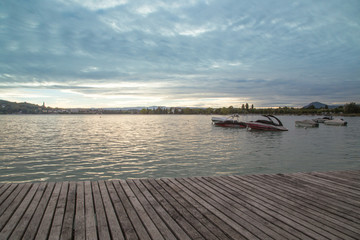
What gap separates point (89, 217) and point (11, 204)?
1.92 m

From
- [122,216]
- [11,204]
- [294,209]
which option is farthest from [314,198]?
[11,204]

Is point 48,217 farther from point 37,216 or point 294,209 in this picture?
point 294,209

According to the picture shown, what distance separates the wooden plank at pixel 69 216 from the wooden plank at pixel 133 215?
3.13 ft

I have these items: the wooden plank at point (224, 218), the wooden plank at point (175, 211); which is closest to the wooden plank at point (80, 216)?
the wooden plank at point (175, 211)

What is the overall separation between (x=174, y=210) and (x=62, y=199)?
249 cm

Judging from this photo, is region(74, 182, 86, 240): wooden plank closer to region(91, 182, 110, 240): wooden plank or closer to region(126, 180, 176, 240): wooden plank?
region(91, 182, 110, 240): wooden plank

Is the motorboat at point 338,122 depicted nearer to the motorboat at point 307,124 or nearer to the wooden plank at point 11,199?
the motorboat at point 307,124

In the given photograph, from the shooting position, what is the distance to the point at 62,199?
4.91 metres

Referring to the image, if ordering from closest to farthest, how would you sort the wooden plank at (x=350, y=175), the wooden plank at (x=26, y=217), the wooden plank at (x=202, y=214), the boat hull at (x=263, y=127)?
the wooden plank at (x=26, y=217), the wooden plank at (x=202, y=214), the wooden plank at (x=350, y=175), the boat hull at (x=263, y=127)

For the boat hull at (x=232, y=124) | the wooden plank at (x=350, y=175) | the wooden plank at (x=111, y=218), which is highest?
the wooden plank at (x=111, y=218)

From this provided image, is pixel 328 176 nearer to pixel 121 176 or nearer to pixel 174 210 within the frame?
pixel 174 210

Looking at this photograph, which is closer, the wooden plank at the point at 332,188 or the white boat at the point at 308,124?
the wooden plank at the point at 332,188

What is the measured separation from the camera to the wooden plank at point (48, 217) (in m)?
3.48

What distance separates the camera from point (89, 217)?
160 inches
